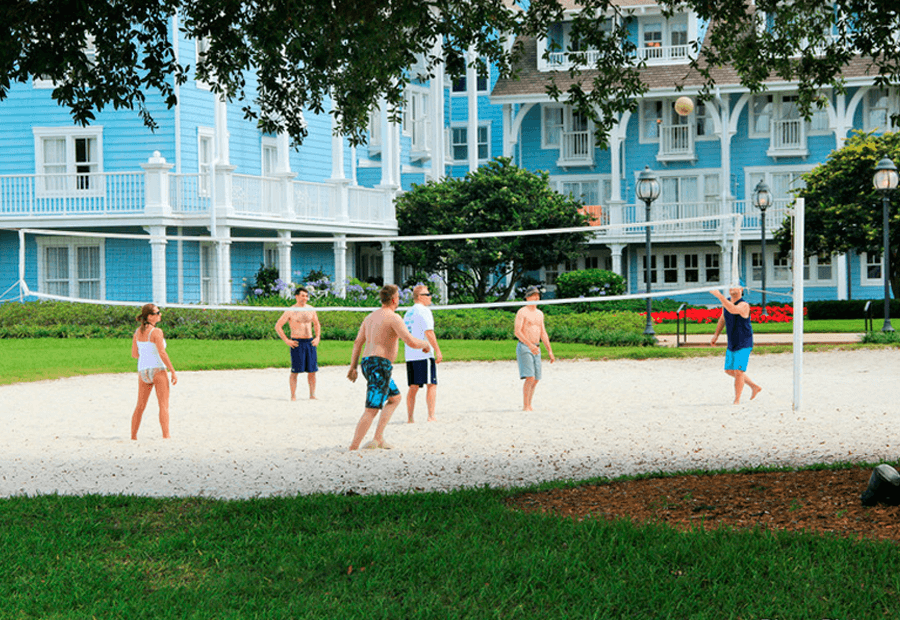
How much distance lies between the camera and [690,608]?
5.55 m

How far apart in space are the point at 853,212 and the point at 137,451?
91.2 feet

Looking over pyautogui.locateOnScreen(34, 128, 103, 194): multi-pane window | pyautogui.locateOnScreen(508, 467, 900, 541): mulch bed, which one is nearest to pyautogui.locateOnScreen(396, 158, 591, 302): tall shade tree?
pyautogui.locateOnScreen(34, 128, 103, 194): multi-pane window

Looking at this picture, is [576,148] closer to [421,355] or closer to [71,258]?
[71,258]

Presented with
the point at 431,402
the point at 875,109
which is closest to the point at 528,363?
the point at 431,402

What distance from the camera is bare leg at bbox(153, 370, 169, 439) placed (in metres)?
12.1

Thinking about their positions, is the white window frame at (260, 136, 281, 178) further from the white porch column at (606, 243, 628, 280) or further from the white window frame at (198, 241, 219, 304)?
the white porch column at (606, 243, 628, 280)

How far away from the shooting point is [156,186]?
97.7 ft

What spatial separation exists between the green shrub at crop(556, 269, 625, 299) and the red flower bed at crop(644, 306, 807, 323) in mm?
1589

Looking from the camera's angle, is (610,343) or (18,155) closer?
(610,343)

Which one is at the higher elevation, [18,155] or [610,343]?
[18,155]

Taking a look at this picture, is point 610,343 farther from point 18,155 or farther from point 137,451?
point 18,155

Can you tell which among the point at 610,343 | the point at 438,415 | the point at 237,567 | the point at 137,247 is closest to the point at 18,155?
the point at 137,247

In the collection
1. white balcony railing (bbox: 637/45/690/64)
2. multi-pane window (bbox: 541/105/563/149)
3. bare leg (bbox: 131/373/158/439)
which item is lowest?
bare leg (bbox: 131/373/158/439)

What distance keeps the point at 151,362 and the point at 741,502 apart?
669 cm
